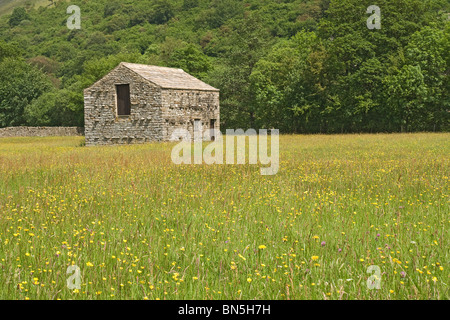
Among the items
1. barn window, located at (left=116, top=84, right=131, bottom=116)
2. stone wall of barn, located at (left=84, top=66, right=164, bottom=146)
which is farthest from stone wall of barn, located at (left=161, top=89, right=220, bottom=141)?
barn window, located at (left=116, top=84, right=131, bottom=116)

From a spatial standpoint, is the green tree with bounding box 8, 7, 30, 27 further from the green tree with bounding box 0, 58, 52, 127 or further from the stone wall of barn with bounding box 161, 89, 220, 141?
the stone wall of barn with bounding box 161, 89, 220, 141

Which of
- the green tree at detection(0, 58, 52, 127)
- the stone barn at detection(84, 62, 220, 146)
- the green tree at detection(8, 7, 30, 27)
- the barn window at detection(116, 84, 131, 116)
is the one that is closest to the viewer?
the stone barn at detection(84, 62, 220, 146)

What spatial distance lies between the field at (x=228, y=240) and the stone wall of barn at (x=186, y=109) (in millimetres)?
22602

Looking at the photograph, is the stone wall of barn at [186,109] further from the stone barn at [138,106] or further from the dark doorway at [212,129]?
the dark doorway at [212,129]

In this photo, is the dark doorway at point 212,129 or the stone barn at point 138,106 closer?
the stone barn at point 138,106

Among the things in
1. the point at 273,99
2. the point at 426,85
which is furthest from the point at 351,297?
the point at 273,99

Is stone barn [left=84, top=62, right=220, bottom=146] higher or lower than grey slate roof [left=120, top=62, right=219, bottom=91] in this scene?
lower

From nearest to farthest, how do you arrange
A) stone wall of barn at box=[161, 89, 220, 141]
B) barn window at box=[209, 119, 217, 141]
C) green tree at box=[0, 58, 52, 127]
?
stone wall of barn at box=[161, 89, 220, 141], barn window at box=[209, 119, 217, 141], green tree at box=[0, 58, 52, 127]

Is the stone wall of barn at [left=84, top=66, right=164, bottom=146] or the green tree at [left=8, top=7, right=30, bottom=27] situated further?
the green tree at [left=8, top=7, right=30, bottom=27]

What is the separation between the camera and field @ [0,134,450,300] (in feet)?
13.8

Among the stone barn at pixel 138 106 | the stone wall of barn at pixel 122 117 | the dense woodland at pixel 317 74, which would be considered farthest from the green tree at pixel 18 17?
the stone barn at pixel 138 106

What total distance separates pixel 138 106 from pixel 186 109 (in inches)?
151

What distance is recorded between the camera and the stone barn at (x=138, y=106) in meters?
33.5
